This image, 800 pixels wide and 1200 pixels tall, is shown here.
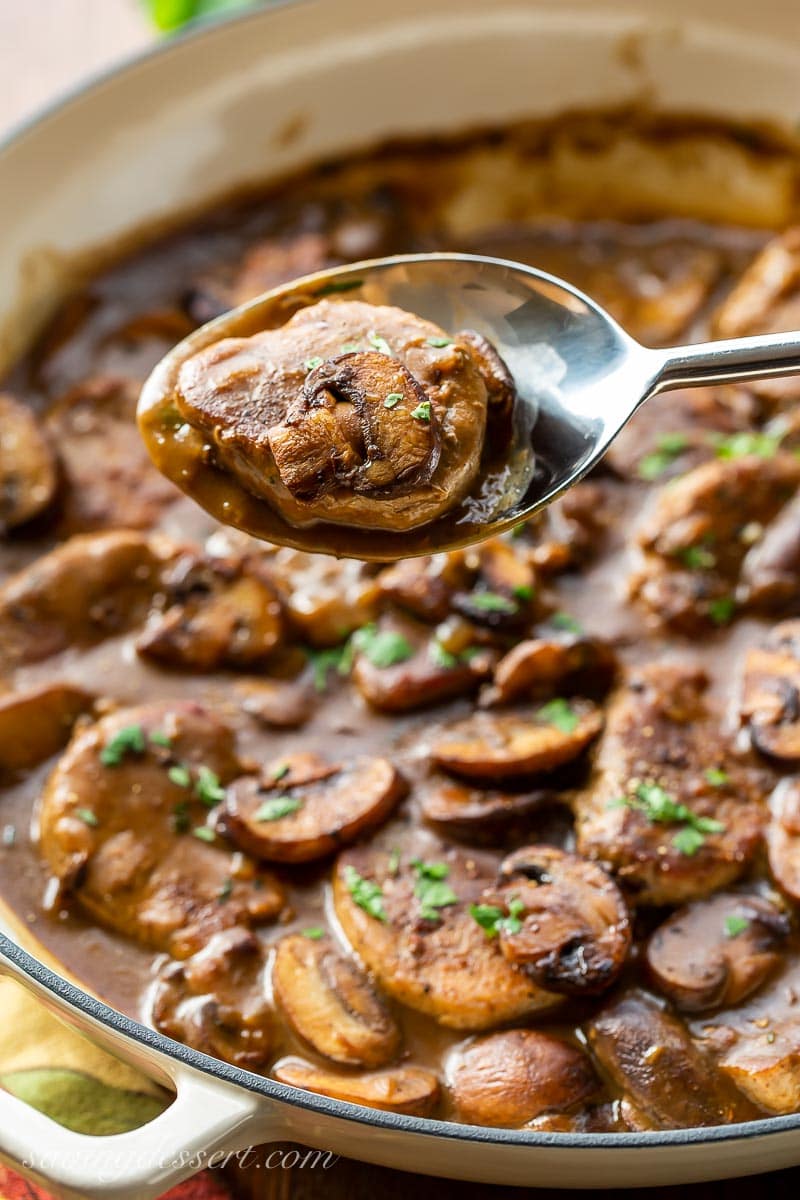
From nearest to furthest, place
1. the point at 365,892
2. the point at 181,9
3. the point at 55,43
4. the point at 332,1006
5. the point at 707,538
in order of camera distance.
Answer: the point at 332,1006 < the point at 365,892 < the point at 707,538 < the point at 181,9 < the point at 55,43

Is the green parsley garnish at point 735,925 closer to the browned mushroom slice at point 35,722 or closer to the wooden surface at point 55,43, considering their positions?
the browned mushroom slice at point 35,722

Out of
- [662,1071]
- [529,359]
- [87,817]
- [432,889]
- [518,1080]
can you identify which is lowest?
[662,1071]

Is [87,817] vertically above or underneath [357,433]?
underneath

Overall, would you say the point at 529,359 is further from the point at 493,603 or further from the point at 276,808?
the point at 276,808

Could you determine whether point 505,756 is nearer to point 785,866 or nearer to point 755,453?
point 785,866

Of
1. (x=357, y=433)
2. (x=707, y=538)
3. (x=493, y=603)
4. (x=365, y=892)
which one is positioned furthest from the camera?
(x=707, y=538)

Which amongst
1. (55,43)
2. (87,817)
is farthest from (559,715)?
(55,43)

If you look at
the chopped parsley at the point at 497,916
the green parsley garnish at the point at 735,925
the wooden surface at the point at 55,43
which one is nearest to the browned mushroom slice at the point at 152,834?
the chopped parsley at the point at 497,916
